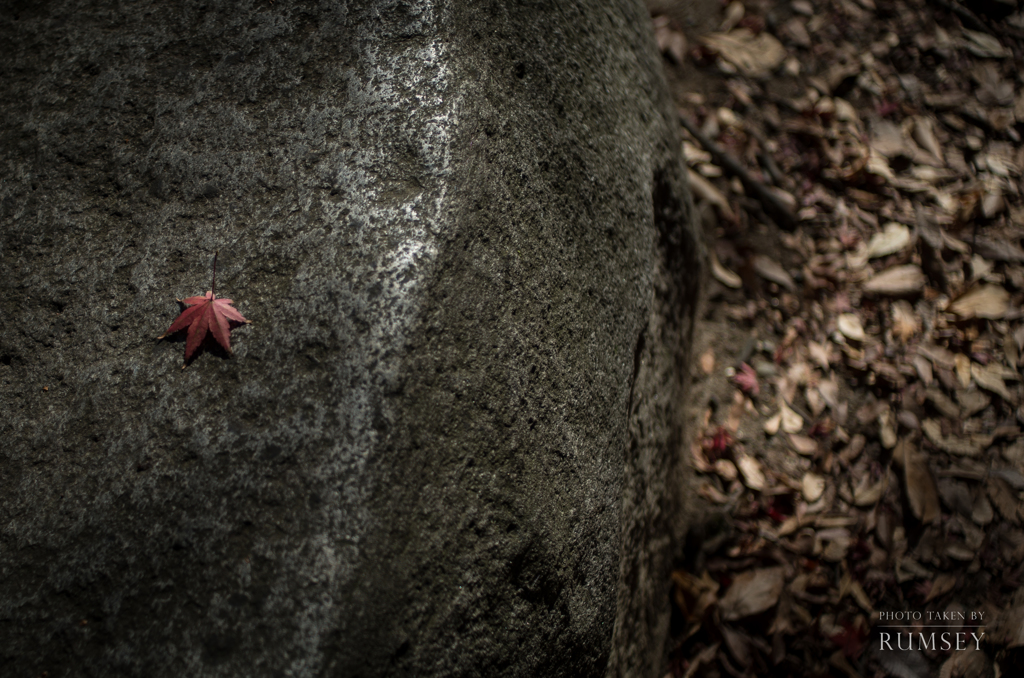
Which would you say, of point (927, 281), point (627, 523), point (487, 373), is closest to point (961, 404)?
point (927, 281)

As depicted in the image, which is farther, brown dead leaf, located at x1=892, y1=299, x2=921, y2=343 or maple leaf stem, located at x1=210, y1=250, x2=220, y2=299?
brown dead leaf, located at x1=892, y1=299, x2=921, y2=343

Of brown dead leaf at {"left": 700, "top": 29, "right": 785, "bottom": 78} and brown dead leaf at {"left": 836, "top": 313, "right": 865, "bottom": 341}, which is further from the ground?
brown dead leaf at {"left": 700, "top": 29, "right": 785, "bottom": 78}

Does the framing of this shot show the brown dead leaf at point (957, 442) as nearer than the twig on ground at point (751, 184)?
Yes

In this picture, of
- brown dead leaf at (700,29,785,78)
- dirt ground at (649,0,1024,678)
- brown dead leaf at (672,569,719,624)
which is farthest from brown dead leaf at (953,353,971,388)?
brown dead leaf at (700,29,785,78)

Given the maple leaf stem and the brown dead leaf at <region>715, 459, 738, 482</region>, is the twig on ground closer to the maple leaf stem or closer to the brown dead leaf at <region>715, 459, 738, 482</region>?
the brown dead leaf at <region>715, 459, 738, 482</region>

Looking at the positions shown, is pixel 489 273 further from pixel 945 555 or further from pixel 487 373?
pixel 945 555

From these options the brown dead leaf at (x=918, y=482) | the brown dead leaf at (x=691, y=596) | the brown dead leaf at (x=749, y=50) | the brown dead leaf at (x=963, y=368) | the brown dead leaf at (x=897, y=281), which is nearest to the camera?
the brown dead leaf at (x=691, y=596)

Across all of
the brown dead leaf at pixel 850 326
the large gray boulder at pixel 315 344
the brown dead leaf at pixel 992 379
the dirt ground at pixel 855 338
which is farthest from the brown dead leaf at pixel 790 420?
the large gray boulder at pixel 315 344

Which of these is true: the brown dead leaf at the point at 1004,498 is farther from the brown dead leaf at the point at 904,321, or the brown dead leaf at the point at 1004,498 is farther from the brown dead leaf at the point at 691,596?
the brown dead leaf at the point at 691,596
